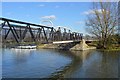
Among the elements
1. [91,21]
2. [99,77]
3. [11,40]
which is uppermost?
[91,21]

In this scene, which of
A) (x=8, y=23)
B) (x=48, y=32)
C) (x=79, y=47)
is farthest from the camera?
(x=79, y=47)

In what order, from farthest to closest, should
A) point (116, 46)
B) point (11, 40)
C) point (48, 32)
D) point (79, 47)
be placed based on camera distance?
point (79, 47) < point (116, 46) < point (48, 32) < point (11, 40)

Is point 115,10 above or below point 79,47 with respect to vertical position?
above

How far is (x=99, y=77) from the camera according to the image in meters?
23.1

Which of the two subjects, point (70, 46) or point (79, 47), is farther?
point (70, 46)

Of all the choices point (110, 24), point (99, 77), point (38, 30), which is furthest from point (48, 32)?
point (110, 24)

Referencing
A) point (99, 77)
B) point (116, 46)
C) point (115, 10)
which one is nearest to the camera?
point (99, 77)

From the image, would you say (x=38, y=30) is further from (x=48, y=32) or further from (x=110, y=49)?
(x=110, y=49)

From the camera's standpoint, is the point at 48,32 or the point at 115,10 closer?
the point at 48,32

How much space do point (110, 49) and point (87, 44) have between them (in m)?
14.6

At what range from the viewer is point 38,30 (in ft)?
79.7

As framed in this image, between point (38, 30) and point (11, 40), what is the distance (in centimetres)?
281

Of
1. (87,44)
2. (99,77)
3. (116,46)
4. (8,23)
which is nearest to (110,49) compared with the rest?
(116,46)

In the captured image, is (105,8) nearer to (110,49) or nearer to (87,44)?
(110,49)
